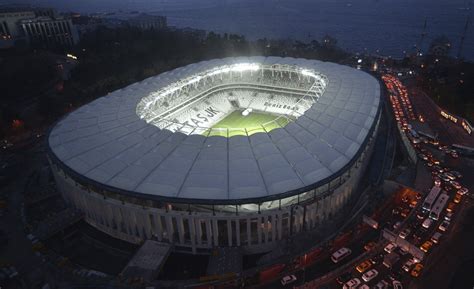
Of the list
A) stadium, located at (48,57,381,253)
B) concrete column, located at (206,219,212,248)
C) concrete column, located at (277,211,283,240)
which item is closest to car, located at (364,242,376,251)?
stadium, located at (48,57,381,253)

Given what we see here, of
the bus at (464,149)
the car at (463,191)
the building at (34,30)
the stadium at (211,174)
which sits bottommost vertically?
the bus at (464,149)

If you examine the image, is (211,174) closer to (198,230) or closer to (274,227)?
(198,230)

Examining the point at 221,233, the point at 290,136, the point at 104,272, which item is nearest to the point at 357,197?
the point at 290,136

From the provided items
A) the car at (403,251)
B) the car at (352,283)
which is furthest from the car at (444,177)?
the car at (352,283)

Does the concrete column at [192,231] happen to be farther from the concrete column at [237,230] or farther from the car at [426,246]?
the car at [426,246]

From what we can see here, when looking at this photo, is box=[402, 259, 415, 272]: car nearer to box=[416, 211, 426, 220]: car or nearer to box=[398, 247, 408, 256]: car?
box=[398, 247, 408, 256]: car

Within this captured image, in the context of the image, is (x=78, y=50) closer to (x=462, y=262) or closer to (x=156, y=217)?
(x=156, y=217)
